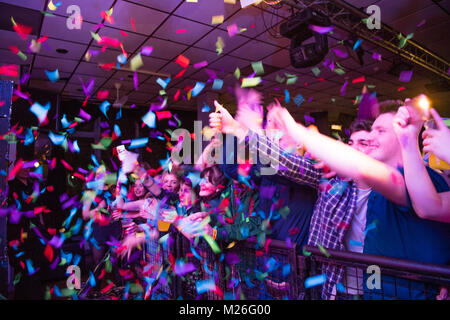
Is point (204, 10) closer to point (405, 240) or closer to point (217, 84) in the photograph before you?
point (217, 84)

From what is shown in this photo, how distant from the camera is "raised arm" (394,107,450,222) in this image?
854mm

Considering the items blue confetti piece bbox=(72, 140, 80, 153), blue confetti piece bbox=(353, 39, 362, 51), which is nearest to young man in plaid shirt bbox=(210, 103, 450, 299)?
blue confetti piece bbox=(353, 39, 362, 51)

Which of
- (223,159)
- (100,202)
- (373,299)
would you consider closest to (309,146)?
(373,299)

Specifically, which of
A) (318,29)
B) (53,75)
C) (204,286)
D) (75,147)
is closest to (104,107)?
(75,147)

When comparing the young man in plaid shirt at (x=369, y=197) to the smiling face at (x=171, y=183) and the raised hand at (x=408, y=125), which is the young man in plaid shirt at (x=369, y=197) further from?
the smiling face at (x=171, y=183)

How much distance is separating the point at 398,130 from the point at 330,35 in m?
3.70

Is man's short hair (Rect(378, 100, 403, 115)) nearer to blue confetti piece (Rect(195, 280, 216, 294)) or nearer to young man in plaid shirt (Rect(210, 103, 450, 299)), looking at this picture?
young man in plaid shirt (Rect(210, 103, 450, 299))

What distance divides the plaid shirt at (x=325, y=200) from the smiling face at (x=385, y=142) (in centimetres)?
21

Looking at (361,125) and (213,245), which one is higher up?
(361,125)

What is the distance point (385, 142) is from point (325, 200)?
358 mm

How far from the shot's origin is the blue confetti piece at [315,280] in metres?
1.19

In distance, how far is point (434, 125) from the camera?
2.89 ft

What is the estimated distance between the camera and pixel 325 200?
131 centimetres
